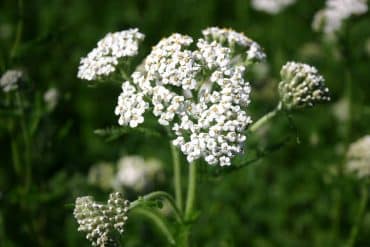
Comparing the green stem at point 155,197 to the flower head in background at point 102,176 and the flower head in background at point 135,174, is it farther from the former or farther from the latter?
the flower head in background at point 102,176

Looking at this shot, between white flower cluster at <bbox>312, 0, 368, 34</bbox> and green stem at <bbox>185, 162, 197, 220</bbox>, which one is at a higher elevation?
white flower cluster at <bbox>312, 0, 368, 34</bbox>

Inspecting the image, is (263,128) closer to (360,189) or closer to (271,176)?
(271,176)

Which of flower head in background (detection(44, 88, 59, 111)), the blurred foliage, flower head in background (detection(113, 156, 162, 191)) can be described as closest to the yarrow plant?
the blurred foliage

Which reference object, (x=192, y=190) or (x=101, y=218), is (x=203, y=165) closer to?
(x=192, y=190)

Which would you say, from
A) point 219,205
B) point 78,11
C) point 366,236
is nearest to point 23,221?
point 219,205

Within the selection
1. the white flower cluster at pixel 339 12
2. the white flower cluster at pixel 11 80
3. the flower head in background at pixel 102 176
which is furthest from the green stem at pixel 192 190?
the white flower cluster at pixel 339 12

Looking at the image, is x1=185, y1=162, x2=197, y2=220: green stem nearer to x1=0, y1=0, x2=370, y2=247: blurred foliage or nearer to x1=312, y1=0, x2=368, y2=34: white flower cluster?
x1=0, y1=0, x2=370, y2=247: blurred foliage

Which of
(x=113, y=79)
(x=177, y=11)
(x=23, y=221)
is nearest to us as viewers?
(x=113, y=79)
